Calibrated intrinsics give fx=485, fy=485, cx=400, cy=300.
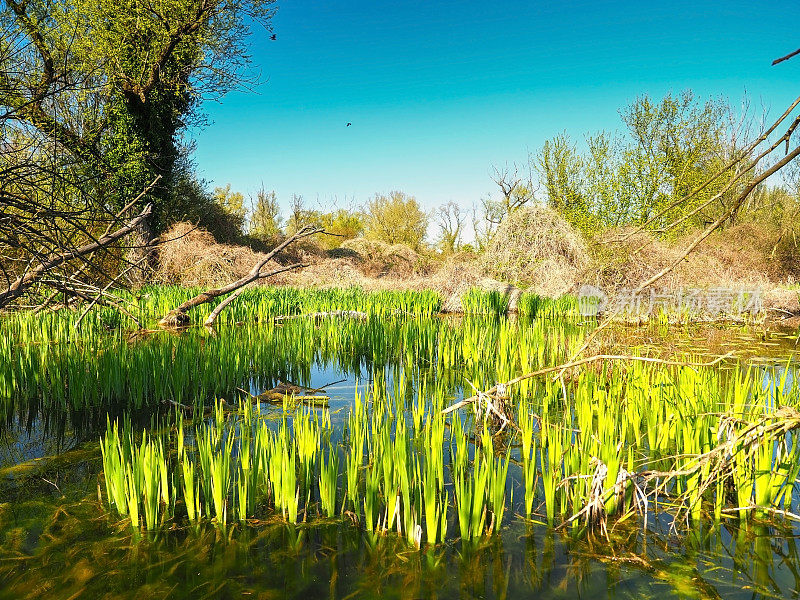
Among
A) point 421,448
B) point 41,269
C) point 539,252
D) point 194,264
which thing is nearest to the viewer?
point 41,269

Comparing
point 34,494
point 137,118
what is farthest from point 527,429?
point 137,118

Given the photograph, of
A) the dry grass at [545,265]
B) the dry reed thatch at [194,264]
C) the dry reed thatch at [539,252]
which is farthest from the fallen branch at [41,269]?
the dry reed thatch at [194,264]

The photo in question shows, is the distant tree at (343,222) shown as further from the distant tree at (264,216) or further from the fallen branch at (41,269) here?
the fallen branch at (41,269)

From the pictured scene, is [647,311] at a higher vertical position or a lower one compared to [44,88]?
lower

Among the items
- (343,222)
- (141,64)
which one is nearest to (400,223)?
(343,222)

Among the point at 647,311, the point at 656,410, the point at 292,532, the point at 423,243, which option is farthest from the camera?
the point at 423,243

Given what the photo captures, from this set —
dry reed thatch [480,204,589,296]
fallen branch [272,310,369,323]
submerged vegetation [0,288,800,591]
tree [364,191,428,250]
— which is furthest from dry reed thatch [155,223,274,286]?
tree [364,191,428,250]

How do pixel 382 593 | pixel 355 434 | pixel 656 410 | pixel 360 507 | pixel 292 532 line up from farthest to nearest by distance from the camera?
1. pixel 656 410
2. pixel 355 434
3. pixel 360 507
4. pixel 292 532
5. pixel 382 593

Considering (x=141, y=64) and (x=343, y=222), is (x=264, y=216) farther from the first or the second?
(x=141, y=64)

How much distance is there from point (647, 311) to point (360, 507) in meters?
9.66

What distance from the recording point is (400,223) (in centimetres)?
3862

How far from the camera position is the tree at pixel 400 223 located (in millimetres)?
38375

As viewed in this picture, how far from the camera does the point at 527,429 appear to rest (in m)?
2.79

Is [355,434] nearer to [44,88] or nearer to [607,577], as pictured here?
[607,577]
